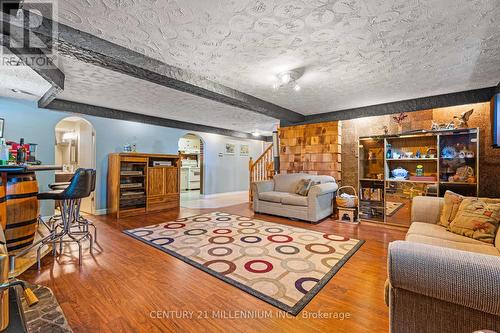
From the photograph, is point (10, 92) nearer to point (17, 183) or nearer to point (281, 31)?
point (17, 183)

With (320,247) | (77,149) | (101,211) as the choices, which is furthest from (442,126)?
(77,149)

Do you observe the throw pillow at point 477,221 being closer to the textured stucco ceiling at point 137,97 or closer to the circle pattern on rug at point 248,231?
the circle pattern on rug at point 248,231

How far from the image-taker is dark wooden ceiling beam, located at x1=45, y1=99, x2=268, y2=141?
4.22 metres

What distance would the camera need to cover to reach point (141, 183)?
16.1 feet

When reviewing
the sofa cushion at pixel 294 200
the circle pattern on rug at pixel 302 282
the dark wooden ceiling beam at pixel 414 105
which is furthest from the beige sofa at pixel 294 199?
the circle pattern on rug at pixel 302 282

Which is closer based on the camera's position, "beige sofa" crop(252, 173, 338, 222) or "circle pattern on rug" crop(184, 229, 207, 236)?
"circle pattern on rug" crop(184, 229, 207, 236)

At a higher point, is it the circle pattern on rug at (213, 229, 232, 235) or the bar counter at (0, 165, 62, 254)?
the bar counter at (0, 165, 62, 254)

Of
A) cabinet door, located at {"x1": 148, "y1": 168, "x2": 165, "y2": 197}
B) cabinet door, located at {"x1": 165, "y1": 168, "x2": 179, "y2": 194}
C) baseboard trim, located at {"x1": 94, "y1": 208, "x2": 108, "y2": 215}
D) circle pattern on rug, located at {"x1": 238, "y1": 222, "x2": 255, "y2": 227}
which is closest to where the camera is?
circle pattern on rug, located at {"x1": 238, "y1": 222, "x2": 255, "y2": 227}

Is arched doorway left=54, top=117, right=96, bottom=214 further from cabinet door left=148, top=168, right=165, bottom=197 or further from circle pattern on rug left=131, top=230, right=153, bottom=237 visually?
circle pattern on rug left=131, top=230, right=153, bottom=237

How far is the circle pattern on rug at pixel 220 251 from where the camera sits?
8.49 ft

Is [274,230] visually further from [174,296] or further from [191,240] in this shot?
[174,296]

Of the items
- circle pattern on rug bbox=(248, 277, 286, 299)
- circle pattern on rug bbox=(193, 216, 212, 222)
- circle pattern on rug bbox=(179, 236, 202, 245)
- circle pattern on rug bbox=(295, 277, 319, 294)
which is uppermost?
circle pattern on rug bbox=(193, 216, 212, 222)

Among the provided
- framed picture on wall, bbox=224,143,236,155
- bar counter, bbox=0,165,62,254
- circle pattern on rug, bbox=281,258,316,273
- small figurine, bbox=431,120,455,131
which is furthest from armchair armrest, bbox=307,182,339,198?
framed picture on wall, bbox=224,143,236,155

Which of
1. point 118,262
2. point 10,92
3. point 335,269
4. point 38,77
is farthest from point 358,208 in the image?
point 10,92
